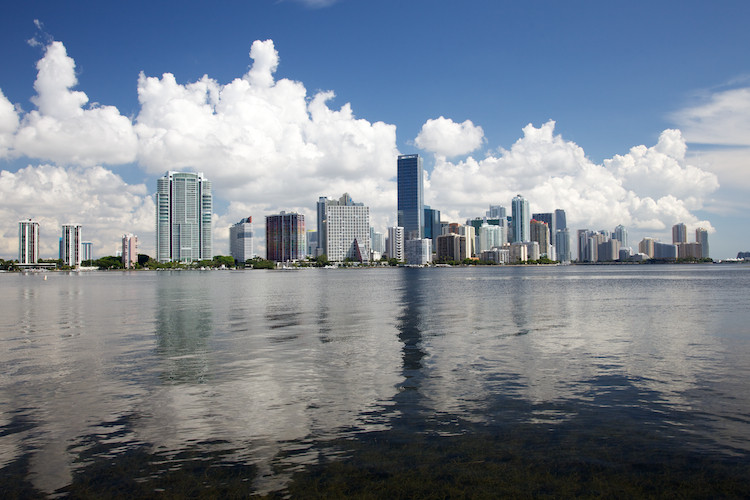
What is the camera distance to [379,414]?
19797mm

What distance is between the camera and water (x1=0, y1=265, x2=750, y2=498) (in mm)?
14227

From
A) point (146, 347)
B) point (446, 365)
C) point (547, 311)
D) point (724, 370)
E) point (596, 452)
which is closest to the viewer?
point (596, 452)

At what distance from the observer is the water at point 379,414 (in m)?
14.2

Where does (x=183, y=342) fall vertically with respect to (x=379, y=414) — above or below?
above

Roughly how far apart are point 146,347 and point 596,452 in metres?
29.9

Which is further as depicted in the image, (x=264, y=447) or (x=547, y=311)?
(x=547, y=311)

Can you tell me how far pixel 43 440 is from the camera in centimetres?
1719

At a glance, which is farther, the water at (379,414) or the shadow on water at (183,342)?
the shadow on water at (183,342)

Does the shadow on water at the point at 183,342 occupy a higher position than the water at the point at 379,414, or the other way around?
the shadow on water at the point at 183,342

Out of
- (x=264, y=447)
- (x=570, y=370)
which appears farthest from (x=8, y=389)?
(x=570, y=370)

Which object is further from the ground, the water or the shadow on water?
the shadow on water

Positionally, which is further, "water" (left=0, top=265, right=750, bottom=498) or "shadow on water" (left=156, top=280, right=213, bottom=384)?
"shadow on water" (left=156, top=280, right=213, bottom=384)

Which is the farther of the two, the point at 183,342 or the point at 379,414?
the point at 183,342

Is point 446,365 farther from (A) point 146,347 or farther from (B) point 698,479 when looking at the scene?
(A) point 146,347
